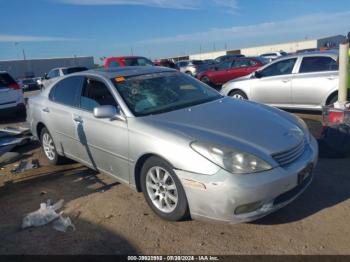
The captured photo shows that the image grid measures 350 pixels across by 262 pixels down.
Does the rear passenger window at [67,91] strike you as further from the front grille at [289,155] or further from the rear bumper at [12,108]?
the rear bumper at [12,108]

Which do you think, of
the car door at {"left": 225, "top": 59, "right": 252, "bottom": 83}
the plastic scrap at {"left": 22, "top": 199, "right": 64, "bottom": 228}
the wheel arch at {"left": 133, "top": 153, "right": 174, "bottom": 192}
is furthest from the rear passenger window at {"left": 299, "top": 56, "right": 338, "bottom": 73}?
the car door at {"left": 225, "top": 59, "right": 252, "bottom": 83}

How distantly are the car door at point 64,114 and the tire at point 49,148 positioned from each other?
0.69 ft

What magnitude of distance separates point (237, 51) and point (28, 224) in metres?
77.9

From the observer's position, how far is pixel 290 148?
3.32 metres

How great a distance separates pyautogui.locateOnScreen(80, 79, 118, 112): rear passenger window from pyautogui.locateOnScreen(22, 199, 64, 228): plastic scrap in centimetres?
132

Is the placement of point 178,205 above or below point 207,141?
below

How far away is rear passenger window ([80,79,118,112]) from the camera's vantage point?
4.31 m

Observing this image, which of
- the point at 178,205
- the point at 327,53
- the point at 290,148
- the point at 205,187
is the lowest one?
the point at 178,205

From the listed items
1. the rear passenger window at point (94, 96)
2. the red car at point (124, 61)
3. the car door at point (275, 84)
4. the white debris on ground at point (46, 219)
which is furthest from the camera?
the red car at point (124, 61)

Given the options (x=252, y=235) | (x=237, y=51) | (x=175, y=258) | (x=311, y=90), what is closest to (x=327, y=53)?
(x=311, y=90)

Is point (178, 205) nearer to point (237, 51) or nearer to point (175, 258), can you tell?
point (175, 258)

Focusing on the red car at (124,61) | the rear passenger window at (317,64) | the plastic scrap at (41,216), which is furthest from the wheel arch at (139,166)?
the red car at (124,61)

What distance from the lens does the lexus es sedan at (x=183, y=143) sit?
307 centimetres

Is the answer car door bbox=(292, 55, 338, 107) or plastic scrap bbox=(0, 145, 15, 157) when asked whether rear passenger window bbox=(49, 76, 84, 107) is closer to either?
plastic scrap bbox=(0, 145, 15, 157)
